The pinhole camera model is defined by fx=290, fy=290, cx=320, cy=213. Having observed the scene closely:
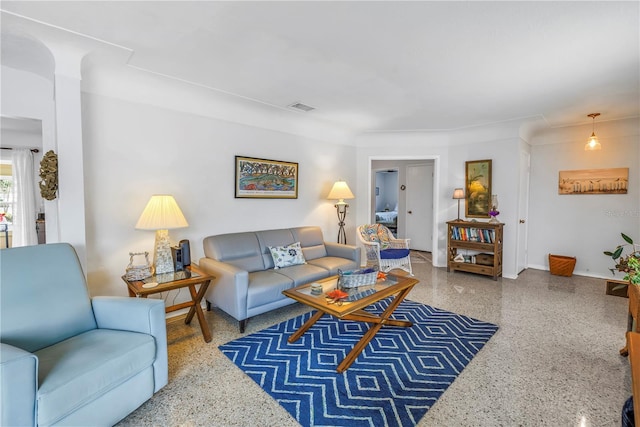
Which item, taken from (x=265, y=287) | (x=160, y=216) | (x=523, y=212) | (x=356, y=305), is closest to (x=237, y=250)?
(x=265, y=287)

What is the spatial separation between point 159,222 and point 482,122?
455 cm

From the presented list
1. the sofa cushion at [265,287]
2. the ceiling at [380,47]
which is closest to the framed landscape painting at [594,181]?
the ceiling at [380,47]

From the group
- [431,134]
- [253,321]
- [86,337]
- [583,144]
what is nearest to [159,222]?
[86,337]

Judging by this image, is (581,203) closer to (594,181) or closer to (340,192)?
(594,181)

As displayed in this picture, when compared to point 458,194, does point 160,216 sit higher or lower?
lower

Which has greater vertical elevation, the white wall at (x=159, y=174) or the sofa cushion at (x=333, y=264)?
the white wall at (x=159, y=174)

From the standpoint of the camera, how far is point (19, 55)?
225 centimetres

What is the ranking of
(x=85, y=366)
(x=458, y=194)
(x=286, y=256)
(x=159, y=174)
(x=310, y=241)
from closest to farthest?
(x=85, y=366)
(x=159, y=174)
(x=286, y=256)
(x=310, y=241)
(x=458, y=194)

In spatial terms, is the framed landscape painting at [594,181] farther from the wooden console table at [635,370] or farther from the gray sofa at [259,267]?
the wooden console table at [635,370]

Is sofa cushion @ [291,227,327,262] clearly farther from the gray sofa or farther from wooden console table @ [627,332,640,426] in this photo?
wooden console table @ [627,332,640,426]

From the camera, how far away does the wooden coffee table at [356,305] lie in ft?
7.07

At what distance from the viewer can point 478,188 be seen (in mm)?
4820

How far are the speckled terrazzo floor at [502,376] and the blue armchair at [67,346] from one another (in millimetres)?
270

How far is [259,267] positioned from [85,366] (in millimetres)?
1981
